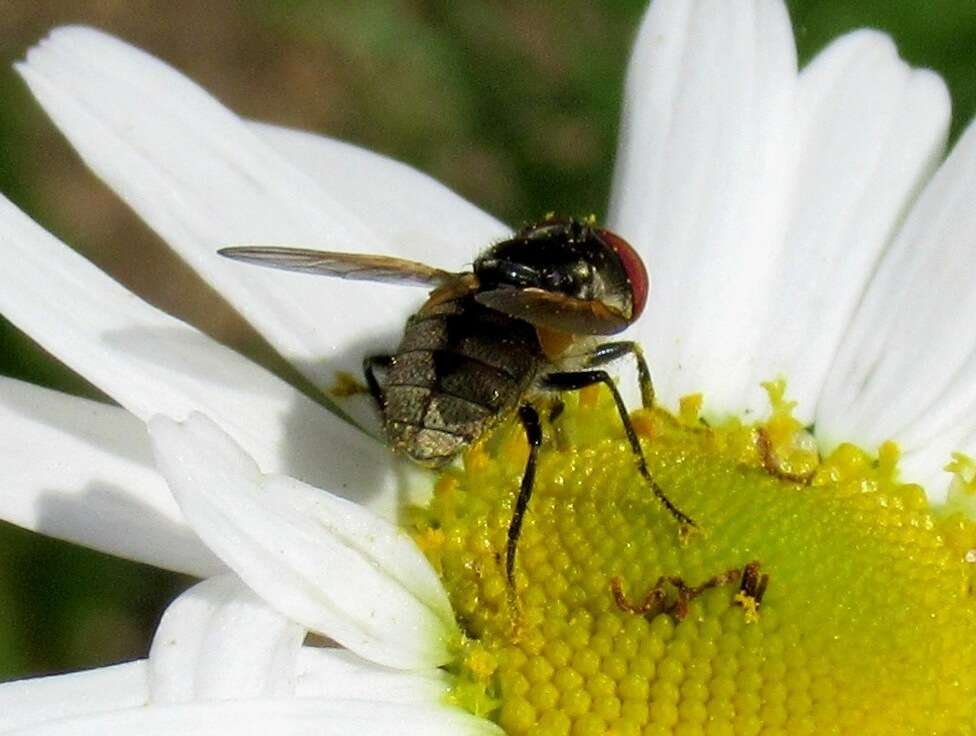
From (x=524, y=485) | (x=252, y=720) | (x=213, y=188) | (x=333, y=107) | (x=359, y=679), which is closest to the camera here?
(x=252, y=720)

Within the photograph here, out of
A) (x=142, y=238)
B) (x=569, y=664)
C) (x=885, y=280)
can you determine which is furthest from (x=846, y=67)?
(x=142, y=238)

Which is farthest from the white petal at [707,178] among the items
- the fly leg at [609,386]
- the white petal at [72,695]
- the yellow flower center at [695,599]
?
the white petal at [72,695]

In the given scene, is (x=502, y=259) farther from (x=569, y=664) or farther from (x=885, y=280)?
(x=885, y=280)

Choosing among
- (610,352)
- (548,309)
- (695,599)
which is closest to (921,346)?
(610,352)

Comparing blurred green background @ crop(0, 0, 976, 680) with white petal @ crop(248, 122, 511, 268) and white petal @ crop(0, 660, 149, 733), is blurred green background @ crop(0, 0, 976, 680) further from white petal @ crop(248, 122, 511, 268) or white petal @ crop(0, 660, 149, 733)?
white petal @ crop(0, 660, 149, 733)

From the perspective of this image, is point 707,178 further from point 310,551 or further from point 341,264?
point 310,551

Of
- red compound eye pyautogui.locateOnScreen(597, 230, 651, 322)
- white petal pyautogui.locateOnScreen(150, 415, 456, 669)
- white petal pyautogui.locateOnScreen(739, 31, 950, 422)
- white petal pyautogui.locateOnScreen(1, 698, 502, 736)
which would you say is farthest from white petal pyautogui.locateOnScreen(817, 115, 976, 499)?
white petal pyautogui.locateOnScreen(1, 698, 502, 736)
